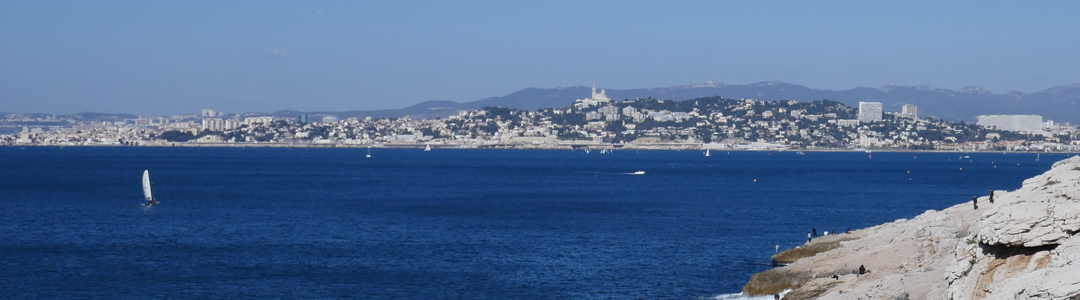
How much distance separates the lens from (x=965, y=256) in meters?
16.0

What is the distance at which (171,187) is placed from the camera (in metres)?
67.1

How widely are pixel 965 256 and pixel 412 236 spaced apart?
2398cm

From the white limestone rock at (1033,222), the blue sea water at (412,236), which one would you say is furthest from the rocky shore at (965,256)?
the blue sea water at (412,236)

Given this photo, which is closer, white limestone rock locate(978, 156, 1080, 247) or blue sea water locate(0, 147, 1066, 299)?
white limestone rock locate(978, 156, 1080, 247)

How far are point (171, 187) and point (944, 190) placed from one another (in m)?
50.0

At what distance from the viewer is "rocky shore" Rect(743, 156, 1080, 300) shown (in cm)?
1386

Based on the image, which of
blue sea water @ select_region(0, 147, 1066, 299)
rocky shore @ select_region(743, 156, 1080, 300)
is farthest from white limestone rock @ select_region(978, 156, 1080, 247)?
blue sea water @ select_region(0, 147, 1066, 299)

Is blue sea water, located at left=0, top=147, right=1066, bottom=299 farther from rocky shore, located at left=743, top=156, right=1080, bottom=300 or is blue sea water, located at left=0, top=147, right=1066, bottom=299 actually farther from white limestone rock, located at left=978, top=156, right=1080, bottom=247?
white limestone rock, located at left=978, top=156, right=1080, bottom=247

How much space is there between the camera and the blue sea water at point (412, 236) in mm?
26500

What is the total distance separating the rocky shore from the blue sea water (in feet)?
8.01

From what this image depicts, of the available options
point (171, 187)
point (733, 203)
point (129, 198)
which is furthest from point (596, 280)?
point (171, 187)

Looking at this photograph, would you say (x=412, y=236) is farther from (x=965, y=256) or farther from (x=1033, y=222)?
(x=1033, y=222)

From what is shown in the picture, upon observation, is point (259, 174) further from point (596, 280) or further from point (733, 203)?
point (596, 280)

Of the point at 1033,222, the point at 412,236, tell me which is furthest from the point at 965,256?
the point at 412,236
